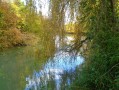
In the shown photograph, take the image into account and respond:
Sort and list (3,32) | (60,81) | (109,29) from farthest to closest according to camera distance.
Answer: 1. (3,32)
2. (60,81)
3. (109,29)

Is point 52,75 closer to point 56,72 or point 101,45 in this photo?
point 56,72

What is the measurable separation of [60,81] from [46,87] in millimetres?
605

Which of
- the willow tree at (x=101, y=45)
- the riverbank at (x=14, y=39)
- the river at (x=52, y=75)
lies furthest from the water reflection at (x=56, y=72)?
the riverbank at (x=14, y=39)

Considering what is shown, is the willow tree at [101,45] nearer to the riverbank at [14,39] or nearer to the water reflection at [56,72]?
the water reflection at [56,72]

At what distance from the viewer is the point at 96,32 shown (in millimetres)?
5500

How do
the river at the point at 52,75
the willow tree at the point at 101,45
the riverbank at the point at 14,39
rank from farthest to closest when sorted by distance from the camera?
the riverbank at the point at 14,39 < the river at the point at 52,75 < the willow tree at the point at 101,45

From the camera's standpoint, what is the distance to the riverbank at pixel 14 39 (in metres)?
15.8

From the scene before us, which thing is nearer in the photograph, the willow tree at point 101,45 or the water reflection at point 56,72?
the willow tree at point 101,45

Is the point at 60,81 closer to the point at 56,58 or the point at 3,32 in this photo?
the point at 56,58

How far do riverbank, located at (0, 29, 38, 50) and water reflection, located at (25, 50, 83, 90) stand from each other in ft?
25.3

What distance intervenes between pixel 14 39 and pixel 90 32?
11.4 meters

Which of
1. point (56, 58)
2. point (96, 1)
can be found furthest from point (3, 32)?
point (96, 1)

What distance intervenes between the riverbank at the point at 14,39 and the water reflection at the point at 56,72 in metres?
7.70

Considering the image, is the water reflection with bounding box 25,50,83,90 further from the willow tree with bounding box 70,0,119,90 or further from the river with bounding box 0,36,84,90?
the willow tree with bounding box 70,0,119,90
